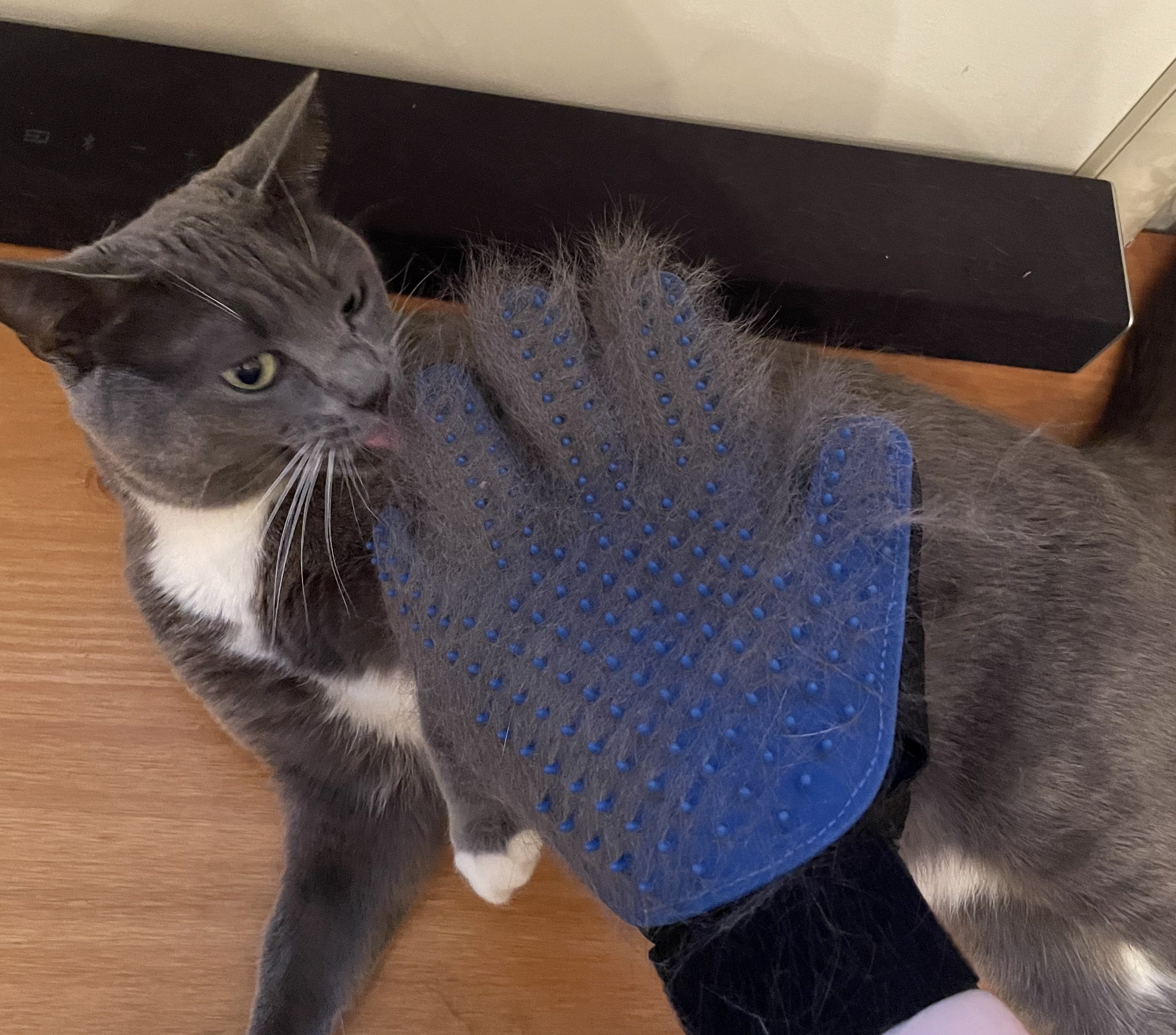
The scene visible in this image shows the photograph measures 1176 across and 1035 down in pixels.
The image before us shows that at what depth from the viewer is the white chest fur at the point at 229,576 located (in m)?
0.72

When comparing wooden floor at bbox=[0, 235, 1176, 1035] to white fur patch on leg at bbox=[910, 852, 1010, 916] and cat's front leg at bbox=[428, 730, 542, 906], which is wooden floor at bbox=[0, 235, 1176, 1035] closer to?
cat's front leg at bbox=[428, 730, 542, 906]

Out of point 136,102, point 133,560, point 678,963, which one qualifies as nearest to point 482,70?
point 136,102

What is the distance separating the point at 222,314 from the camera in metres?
0.63

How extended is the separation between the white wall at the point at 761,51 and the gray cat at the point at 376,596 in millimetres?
342

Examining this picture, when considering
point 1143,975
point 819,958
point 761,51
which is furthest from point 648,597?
point 761,51

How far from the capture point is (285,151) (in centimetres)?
66

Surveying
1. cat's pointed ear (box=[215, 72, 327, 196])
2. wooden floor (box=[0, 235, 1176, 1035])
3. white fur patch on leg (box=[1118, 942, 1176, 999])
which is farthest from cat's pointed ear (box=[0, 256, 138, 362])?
white fur patch on leg (box=[1118, 942, 1176, 999])

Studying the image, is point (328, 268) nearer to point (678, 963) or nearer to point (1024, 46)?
point (678, 963)

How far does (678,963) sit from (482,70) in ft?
2.99

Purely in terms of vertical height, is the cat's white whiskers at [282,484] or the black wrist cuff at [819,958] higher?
the black wrist cuff at [819,958]

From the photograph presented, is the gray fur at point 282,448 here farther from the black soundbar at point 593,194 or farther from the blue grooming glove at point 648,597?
the black soundbar at point 593,194

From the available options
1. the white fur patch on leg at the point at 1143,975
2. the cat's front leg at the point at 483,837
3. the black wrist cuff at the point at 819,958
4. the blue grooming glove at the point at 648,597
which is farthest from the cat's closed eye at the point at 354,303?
the white fur patch on leg at the point at 1143,975

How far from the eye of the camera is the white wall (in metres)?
0.91

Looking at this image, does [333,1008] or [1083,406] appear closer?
[333,1008]
